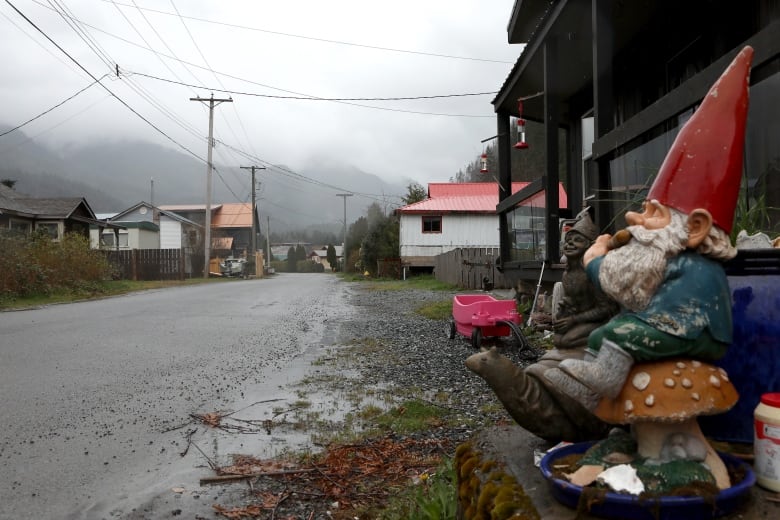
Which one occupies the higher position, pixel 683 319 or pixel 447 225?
pixel 447 225

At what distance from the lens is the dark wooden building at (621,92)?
4.96 metres

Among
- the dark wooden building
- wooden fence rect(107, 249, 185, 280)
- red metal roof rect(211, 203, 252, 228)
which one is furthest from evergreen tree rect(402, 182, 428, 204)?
the dark wooden building

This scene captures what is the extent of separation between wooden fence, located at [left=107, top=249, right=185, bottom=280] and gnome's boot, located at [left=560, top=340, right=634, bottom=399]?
38295mm

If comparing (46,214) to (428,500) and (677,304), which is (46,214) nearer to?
(428,500)

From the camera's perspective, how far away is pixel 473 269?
19562mm

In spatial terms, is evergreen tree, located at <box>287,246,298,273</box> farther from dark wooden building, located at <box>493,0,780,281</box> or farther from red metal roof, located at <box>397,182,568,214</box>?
dark wooden building, located at <box>493,0,780,281</box>

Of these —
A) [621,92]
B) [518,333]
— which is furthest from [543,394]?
[621,92]

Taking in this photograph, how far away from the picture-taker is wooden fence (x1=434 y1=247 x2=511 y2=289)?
17812 mm

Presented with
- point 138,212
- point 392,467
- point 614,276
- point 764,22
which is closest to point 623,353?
point 614,276

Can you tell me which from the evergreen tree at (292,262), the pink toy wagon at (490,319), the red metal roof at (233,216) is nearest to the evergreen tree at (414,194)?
the red metal roof at (233,216)

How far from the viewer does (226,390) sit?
6000 millimetres

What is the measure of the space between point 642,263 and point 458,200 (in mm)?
32723

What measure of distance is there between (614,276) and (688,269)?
0.18 meters

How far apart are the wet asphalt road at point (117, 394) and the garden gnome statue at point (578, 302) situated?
7.56 ft
